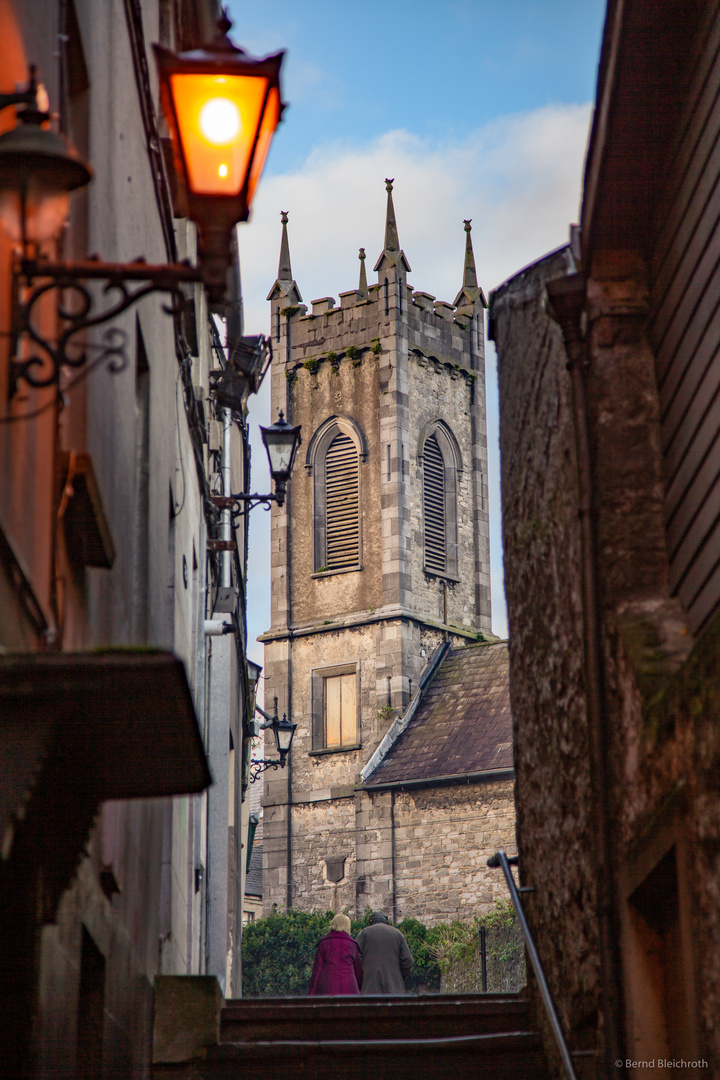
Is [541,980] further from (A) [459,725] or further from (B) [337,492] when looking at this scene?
(B) [337,492]

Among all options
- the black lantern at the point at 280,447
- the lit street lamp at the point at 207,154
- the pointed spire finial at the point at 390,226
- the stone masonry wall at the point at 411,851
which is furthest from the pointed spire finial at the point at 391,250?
the lit street lamp at the point at 207,154

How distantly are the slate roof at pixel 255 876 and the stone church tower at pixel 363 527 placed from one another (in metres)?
4.62

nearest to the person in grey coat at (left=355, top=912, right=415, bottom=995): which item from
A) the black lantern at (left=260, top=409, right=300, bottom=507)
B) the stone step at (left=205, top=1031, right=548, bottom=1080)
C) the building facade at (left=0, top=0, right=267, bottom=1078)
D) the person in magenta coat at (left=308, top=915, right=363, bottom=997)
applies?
the person in magenta coat at (left=308, top=915, right=363, bottom=997)

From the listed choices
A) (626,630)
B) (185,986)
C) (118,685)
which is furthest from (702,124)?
(185,986)

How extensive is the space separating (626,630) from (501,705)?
105ft

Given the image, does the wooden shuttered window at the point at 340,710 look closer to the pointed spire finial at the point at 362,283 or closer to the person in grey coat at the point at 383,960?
the pointed spire finial at the point at 362,283

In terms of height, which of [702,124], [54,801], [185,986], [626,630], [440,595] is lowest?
[185,986]

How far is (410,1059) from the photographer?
7.53 m

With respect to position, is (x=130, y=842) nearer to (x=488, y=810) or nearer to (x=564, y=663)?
(x=564, y=663)

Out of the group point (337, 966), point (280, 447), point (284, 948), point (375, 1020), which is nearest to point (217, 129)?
point (375, 1020)

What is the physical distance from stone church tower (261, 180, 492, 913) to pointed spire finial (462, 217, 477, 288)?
1.06 m

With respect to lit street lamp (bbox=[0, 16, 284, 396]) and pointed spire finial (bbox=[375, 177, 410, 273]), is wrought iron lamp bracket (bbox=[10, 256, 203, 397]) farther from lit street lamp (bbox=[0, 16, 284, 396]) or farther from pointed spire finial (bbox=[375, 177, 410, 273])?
pointed spire finial (bbox=[375, 177, 410, 273])

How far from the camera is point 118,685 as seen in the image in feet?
10.9

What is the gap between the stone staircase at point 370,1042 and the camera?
7.53m
